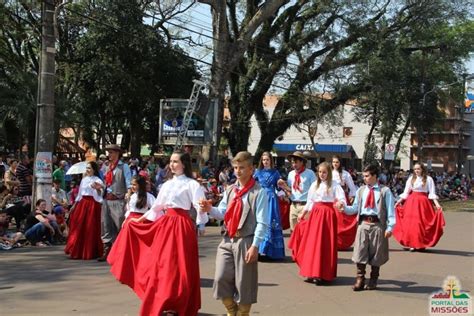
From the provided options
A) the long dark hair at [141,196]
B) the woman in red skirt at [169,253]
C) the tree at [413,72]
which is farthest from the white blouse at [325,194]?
the tree at [413,72]

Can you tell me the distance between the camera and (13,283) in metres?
7.86

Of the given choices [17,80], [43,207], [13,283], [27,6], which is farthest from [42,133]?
[27,6]

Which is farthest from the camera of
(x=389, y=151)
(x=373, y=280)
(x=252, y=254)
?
(x=389, y=151)

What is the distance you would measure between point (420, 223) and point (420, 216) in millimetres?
142

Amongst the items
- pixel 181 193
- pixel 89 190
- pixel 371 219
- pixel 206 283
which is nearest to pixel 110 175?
pixel 89 190

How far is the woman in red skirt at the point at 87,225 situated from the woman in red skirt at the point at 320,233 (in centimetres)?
367

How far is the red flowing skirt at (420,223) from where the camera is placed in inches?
456

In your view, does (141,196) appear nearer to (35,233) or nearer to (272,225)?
(272,225)

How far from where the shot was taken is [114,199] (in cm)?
948

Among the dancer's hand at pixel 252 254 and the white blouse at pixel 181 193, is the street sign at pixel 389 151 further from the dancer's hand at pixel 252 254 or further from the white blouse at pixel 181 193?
the dancer's hand at pixel 252 254

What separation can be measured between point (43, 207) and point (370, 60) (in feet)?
68.5

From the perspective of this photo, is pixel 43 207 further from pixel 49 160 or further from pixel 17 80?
pixel 17 80

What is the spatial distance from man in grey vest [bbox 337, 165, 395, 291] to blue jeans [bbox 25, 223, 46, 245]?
647 cm

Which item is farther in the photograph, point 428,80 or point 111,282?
point 428,80
